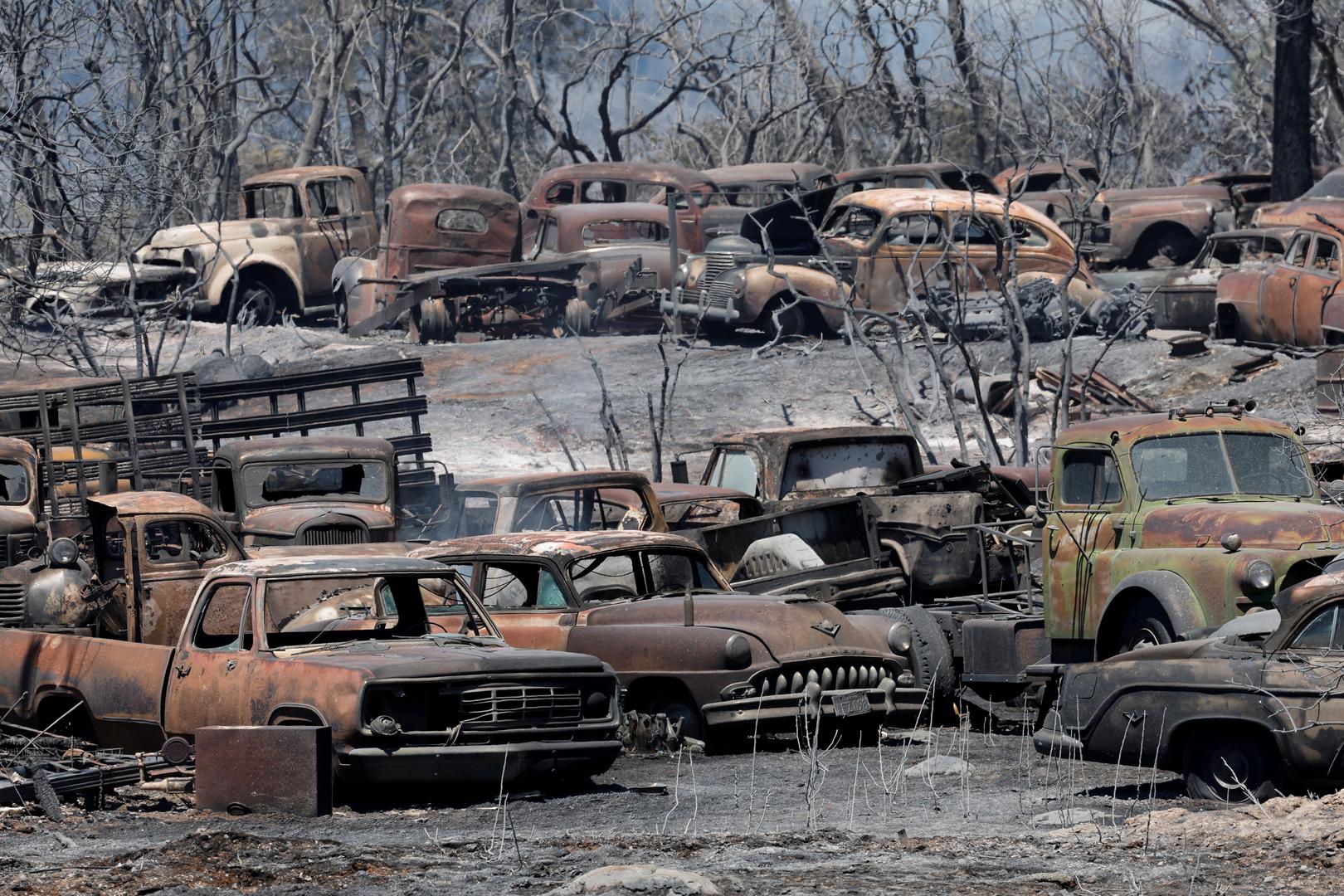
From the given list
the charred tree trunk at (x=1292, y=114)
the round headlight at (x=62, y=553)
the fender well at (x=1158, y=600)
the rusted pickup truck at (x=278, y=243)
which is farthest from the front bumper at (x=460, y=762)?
the charred tree trunk at (x=1292, y=114)

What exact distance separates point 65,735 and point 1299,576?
246 inches

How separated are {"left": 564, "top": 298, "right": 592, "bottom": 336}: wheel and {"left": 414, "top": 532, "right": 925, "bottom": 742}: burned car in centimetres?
1371

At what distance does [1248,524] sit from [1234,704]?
2791 millimetres

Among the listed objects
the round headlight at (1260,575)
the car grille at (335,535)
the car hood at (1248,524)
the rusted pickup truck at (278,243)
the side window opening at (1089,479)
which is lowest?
the car grille at (335,535)

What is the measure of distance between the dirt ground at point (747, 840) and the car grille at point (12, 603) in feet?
11.6

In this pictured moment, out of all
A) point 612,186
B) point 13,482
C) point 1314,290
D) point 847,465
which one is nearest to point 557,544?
point 847,465

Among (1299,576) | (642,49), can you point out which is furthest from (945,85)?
(1299,576)

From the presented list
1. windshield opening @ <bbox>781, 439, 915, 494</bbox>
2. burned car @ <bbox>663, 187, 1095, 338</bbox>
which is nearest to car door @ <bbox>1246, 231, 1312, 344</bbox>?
burned car @ <bbox>663, 187, 1095, 338</bbox>

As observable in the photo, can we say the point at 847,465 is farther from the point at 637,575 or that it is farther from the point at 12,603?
the point at 12,603

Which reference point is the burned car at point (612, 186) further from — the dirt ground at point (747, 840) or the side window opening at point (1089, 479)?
the dirt ground at point (747, 840)

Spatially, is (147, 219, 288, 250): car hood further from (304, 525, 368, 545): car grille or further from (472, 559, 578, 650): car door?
(472, 559, 578, 650): car door

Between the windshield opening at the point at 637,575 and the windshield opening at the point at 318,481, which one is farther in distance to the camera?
the windshield opening at the point at 318,481

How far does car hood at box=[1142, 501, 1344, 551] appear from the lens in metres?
9.98

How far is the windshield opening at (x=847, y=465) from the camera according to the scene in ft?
49.9
